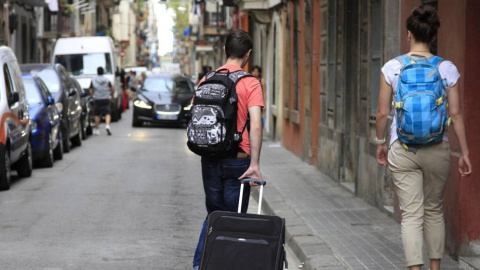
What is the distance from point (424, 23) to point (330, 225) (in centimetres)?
433

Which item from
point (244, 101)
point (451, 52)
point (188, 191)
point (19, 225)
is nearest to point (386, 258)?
point (451, 52)

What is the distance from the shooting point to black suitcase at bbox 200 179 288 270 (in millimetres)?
6441

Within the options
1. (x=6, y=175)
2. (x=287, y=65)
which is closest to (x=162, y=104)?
(x=287, y=65)

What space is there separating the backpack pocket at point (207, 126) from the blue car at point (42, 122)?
11471mm

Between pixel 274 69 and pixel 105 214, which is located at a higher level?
pixel 274 69

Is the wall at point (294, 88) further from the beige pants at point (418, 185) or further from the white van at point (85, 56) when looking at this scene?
the beige pants at point (418, 185)

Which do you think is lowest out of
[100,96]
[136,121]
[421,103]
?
[136,121]

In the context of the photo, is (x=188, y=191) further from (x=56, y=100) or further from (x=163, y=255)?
(x=56, y=100)

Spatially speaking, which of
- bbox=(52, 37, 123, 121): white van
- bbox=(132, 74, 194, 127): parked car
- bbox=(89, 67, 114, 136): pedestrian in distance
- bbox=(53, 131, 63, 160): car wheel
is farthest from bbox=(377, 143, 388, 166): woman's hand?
bbox=(52, 37, 123, 121): white van

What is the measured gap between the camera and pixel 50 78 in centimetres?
2303

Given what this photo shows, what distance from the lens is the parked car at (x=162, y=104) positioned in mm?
33281

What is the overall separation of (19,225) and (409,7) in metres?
4.54

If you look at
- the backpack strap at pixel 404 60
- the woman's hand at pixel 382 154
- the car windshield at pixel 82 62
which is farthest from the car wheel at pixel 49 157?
the car windshield at pixel 82 62

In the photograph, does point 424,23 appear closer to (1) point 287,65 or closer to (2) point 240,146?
(2) point 240,146
